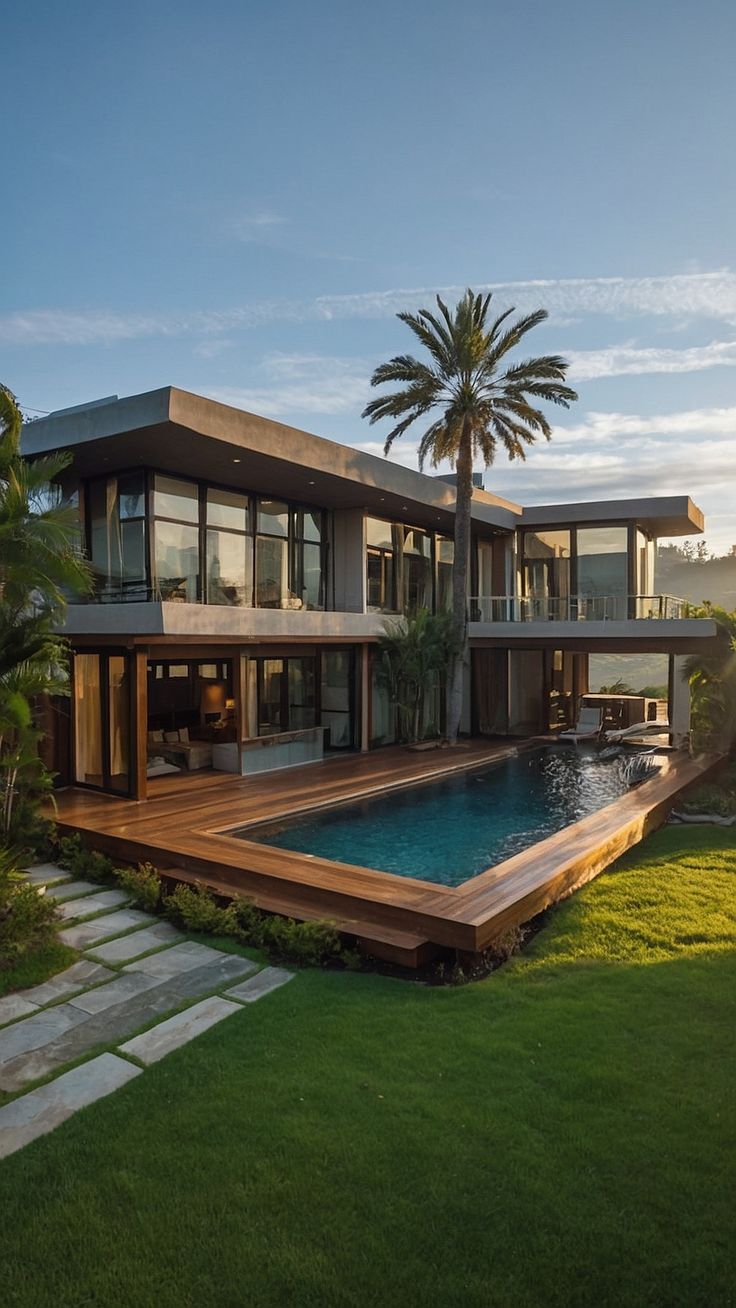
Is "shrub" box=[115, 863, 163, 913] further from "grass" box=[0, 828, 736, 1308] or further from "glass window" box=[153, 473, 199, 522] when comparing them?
"glass window" box=[153, 473, 199, 522]

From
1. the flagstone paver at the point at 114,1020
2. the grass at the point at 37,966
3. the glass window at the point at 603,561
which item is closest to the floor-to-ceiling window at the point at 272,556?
the glass window at the point at 603,561

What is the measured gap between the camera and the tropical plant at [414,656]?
17.3 metres

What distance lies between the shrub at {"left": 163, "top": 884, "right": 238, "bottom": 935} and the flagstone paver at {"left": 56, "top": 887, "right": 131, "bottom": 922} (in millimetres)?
585

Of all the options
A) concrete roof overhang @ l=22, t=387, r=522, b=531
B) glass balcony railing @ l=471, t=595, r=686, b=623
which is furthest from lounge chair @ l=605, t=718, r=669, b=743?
concrete roof overhang @ l=22, t=387, r=522, b=531

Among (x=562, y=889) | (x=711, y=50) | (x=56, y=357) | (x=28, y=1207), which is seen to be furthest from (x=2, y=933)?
(x=56, y=357)

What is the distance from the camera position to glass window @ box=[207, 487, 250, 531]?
14.8 meters

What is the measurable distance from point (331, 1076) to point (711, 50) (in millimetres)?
10885

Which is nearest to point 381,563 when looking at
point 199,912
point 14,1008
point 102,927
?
point 199,912

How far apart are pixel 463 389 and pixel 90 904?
45.6ft

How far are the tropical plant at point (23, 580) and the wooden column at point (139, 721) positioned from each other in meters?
3.54

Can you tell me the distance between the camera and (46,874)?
8922mm

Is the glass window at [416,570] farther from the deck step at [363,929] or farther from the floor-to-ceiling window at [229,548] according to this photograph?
the deck step at [363,929]

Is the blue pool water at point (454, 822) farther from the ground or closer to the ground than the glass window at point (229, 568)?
closer to the ground

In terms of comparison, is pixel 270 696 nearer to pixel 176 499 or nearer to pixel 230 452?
pixel 176 499
